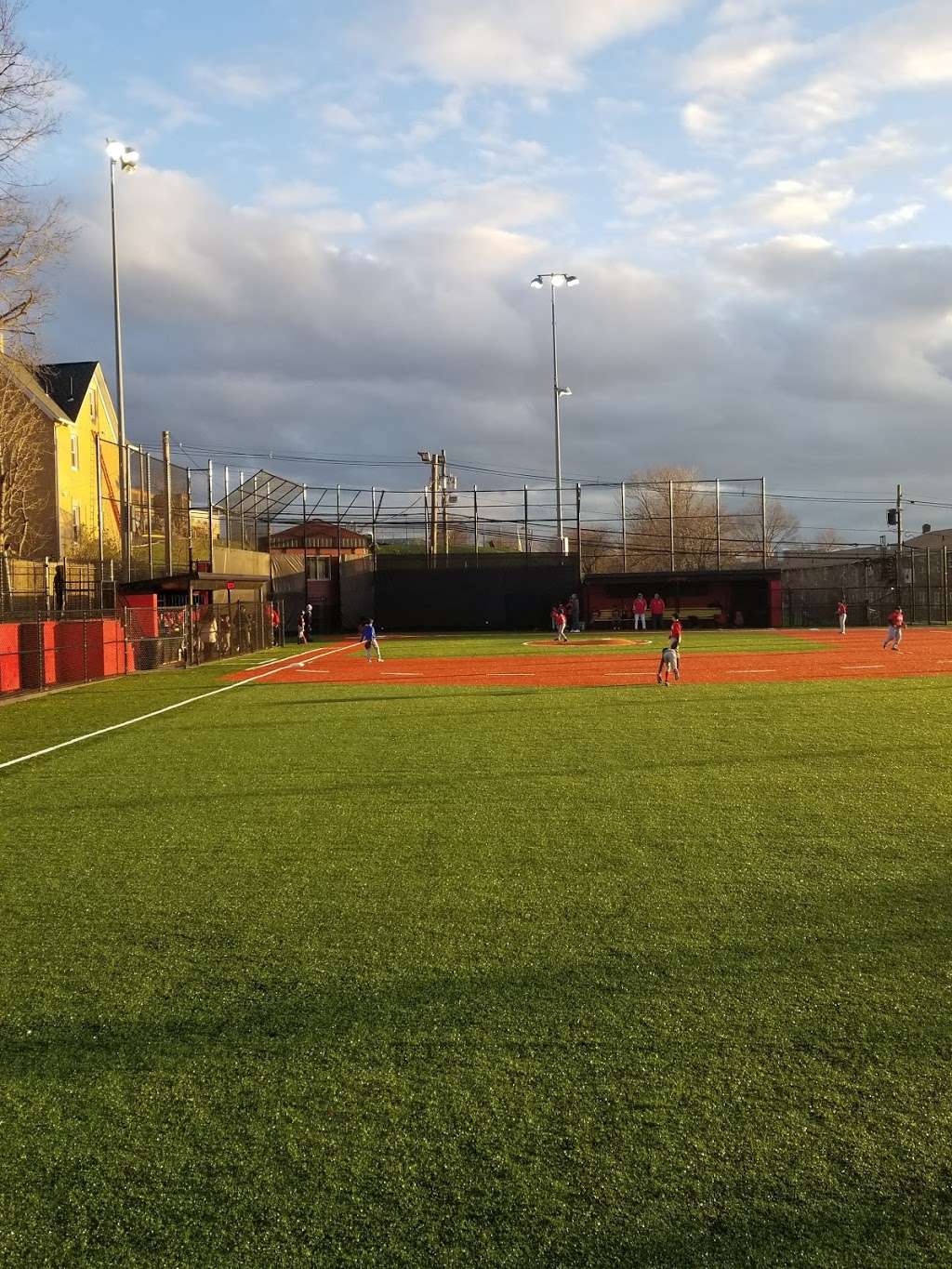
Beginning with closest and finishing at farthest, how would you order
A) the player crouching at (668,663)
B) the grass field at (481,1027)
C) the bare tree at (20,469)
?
the grass field at (481,1027), the player crouching at (668,663), the bare tree at (20,469)

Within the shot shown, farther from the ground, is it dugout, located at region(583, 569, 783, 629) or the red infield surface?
dugout, located at region(583, 569, 783, 629)

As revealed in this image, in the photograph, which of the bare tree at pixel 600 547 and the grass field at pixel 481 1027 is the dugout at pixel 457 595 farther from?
the grass field at pixel 481 1027

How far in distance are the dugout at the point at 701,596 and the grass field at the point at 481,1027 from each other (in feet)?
151

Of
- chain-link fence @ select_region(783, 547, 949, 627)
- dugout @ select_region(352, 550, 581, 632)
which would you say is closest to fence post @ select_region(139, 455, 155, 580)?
dugout @ select_region(352, 550, 581, 632)

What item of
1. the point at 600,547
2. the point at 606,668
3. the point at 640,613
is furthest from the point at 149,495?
the point at 600,547

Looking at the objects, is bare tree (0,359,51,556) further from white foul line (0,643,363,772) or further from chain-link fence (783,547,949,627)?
chain-link fence (783,547,949,627)

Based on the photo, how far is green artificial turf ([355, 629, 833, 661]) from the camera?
114ft

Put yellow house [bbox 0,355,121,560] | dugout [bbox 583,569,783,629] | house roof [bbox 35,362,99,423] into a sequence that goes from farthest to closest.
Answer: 1. dugout [bbox 583,569,783,629]
2. house roof [bbox 35,362,99,423]
3. yellow house [bbox 0,355,121,560]

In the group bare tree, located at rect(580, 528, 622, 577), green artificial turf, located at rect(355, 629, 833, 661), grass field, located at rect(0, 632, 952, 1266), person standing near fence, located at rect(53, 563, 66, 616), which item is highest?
bare tree, located at rect(580, 528, 622, 577)

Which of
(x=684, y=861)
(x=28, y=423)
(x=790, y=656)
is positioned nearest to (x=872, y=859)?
(x=684, y=861)

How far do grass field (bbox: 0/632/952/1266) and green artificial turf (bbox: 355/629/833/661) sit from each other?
81.8 feet

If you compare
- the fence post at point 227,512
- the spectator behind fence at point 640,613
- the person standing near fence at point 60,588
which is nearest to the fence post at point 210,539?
the fence post at point 227,512

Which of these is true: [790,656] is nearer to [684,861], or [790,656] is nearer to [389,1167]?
[684,861]

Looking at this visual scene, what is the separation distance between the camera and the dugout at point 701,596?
54.8 m
